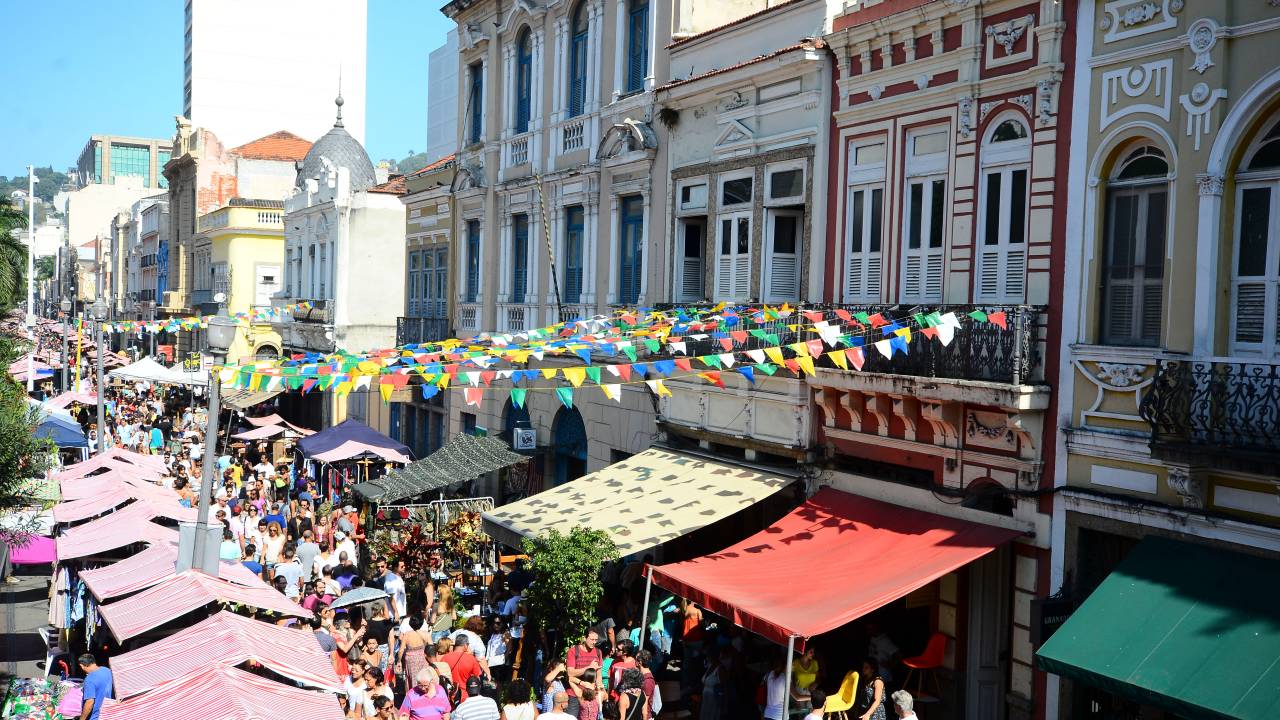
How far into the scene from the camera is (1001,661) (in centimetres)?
1251

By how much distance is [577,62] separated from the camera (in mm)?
22000

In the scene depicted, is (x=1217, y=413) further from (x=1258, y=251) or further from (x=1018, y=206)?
(x=1018, y=206)

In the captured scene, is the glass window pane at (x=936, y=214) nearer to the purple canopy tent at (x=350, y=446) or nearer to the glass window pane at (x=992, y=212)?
the glass window pane at (x=992, y=212)

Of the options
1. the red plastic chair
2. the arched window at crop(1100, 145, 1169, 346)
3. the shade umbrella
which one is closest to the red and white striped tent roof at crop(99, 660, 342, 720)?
the shade umbrella

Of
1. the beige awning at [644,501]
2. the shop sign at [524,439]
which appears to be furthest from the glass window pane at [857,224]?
the shop sign at [524,439]

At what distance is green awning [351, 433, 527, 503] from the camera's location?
20.6 meters

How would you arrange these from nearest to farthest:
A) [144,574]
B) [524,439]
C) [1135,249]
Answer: [1135,249]
[144,574]
[524,439]

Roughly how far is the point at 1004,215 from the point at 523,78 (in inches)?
543

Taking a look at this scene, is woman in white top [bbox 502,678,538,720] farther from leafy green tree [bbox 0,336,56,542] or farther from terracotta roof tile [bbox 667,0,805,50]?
terracotta roof tile [bbox 667,0,805,50]

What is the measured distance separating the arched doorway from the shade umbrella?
661cm

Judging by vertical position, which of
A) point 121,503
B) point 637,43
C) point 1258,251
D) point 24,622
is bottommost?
point 24,622

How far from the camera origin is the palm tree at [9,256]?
63.3 ft

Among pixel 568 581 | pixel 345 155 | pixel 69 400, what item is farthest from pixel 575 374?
pixel 345 155

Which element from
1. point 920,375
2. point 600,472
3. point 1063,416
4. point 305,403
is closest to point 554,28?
point 600,472
